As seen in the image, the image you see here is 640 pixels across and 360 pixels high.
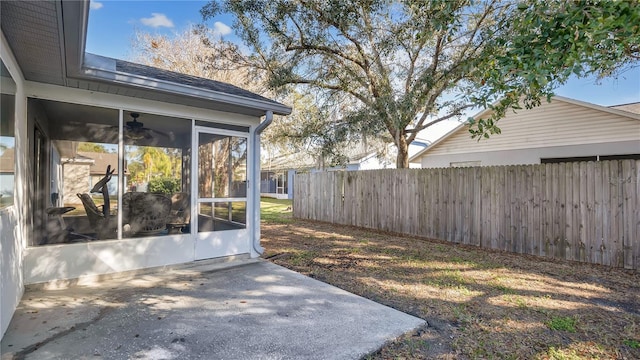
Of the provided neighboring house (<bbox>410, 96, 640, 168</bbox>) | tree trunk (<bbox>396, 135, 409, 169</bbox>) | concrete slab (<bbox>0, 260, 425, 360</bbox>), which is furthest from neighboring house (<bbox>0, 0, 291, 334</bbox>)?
neighboring house (<bbox>410, 96, 640, 168</bbox>)

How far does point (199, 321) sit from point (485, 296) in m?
3.27

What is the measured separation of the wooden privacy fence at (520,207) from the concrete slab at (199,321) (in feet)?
13.8

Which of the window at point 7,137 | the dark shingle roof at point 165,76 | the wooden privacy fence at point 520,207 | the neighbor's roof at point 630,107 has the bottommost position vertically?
the wooden privacy fence at point 520,207

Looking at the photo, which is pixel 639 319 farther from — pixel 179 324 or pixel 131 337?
pixel 131 337

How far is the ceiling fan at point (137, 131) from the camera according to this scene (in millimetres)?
4715

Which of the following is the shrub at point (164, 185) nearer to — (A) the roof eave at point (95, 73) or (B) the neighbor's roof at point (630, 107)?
(A) the roof eave at point (95, 73)

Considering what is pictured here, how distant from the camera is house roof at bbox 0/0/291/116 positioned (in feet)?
7.90

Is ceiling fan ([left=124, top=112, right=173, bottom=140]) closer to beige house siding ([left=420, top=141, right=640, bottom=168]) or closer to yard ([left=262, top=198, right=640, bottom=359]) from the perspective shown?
yard ([left=262, top=198, right=640, bottom=359])

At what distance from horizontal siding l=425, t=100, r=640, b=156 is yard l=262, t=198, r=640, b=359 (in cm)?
458

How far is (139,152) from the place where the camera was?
509 cm

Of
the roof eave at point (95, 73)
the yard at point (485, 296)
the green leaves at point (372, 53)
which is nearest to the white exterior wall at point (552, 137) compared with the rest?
the green leaves at point (372, 53)

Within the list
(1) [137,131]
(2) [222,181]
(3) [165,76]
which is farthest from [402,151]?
(1) [137,131]

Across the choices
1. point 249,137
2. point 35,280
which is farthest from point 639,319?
point 35,280

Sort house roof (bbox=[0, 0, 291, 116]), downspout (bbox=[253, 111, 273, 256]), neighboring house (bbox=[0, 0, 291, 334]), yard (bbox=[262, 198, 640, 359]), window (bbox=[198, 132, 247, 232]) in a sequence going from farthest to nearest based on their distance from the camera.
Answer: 1. downspout (bbox=[253, 111, 273, 256])
2. window (bbox=[198, 132, 247, 232])
3. neighboring house (bbox=[0, 0, 291, 334])
4. yard (bbox=[262, 198, 640, 359])
5. house roof (bbox=[0, 0, 291, 116])
